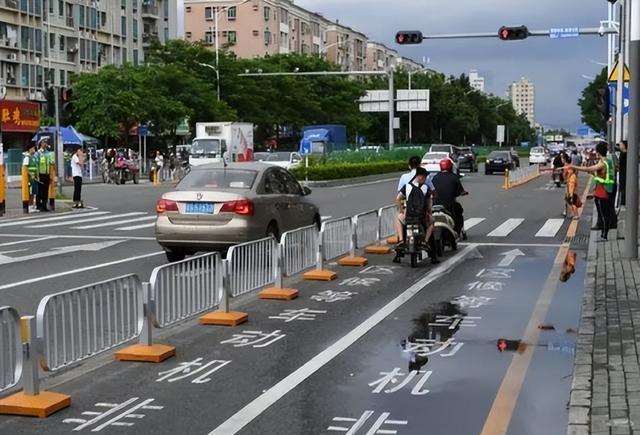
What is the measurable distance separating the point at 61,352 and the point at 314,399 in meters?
1.94

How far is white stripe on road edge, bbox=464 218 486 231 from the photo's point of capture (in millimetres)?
21906

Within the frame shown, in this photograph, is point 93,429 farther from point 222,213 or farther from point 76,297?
point 222,213

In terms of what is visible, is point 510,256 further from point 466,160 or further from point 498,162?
point 466,160

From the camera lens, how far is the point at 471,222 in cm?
2330

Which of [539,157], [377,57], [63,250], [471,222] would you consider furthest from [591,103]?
[63,250]

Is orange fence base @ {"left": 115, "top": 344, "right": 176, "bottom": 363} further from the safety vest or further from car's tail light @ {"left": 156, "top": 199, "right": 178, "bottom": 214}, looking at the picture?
the safety vest

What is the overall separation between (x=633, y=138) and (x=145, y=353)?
894cm

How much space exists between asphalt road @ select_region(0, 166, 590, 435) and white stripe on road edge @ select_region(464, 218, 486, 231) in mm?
6706

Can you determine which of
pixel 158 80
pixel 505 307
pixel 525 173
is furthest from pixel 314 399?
pixel 158 80

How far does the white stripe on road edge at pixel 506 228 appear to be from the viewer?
20109mm

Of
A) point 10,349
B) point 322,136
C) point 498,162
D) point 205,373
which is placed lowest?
point 205,373

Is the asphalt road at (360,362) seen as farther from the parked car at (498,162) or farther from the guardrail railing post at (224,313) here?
the parked car at (498,162)

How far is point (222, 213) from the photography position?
46.5 ft

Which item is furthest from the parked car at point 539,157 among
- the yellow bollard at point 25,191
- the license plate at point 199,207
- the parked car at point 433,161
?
the license plate at point 199,207
